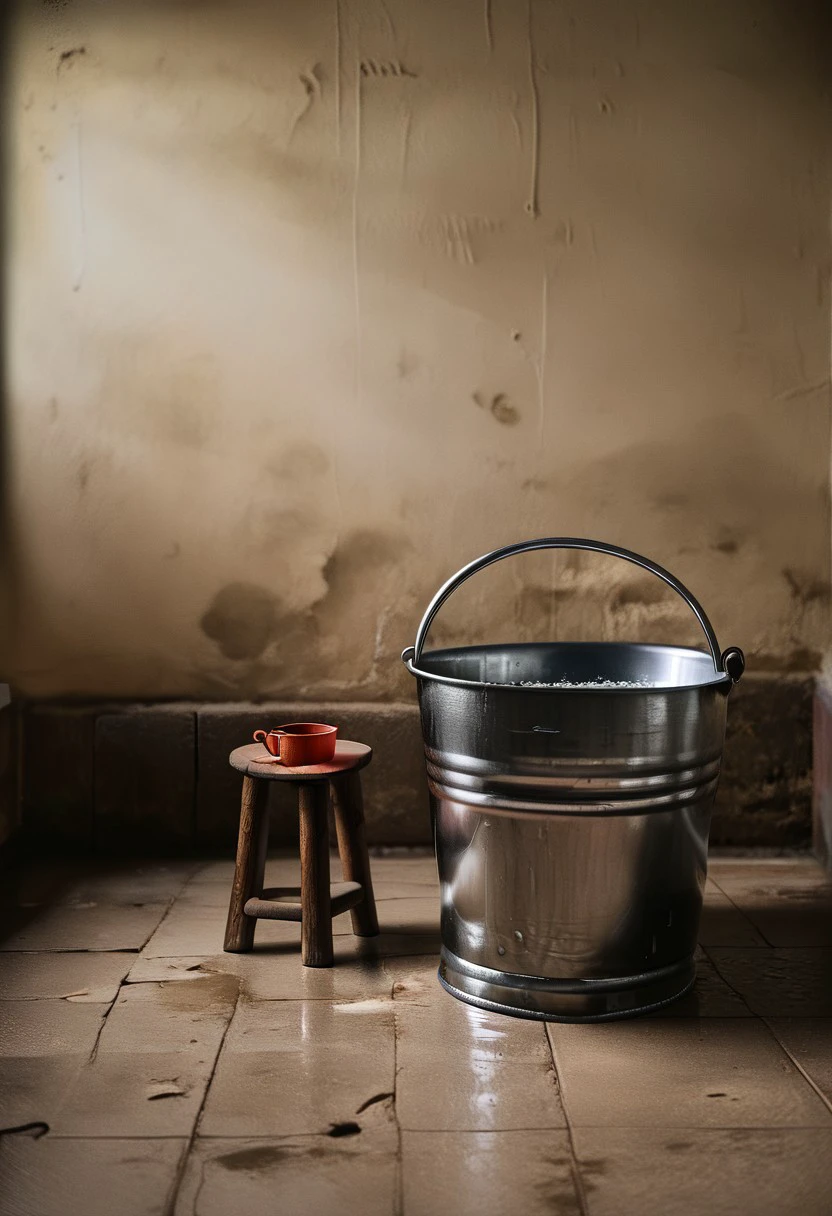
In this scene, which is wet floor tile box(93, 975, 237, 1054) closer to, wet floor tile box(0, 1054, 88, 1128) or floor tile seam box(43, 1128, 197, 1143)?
wet floor tile box(0, 1054, 88, 1128)

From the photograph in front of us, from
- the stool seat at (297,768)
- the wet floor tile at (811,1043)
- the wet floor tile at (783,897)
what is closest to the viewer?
the wet floor tile at (811,1043)

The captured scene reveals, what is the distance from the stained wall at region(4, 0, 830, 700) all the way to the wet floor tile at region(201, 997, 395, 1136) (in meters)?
1.79

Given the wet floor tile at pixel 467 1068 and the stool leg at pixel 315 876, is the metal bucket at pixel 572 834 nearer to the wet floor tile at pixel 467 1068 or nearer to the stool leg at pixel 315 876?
the wet floor tile at pixel 467 1068

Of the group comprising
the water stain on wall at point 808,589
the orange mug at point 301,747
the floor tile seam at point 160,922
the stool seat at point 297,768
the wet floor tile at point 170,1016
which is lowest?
the wet floor tile at point 170,1016

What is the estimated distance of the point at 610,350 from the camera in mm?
4719

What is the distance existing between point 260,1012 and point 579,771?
3.62ft

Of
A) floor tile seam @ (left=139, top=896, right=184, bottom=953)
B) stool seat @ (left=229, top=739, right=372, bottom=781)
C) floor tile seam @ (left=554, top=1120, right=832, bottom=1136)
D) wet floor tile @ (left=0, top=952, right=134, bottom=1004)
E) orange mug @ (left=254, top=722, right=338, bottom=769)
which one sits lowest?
floor tile seam @ (left=554, top=1120, right=832, bottom=1136)

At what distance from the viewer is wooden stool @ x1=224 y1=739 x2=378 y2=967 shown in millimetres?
3545

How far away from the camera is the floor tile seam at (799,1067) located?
2734 millimetres

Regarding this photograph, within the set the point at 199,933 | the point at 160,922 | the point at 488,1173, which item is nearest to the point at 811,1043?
the point at 488,1173

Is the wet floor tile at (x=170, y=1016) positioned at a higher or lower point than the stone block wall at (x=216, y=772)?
lower

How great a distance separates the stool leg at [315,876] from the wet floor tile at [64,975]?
560 mm

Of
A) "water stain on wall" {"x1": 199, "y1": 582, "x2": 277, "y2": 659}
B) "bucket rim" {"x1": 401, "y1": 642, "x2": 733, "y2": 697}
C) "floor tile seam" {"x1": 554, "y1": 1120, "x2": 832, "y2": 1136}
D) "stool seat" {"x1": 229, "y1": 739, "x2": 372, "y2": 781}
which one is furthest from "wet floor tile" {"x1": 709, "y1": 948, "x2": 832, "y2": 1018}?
"water stain on wall" {"x1": 199, "y1": 582, "x2": 277, "y2": 659}

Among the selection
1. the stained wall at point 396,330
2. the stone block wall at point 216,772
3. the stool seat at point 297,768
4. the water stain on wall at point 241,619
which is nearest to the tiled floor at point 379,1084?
the stool seat at point 297,768
